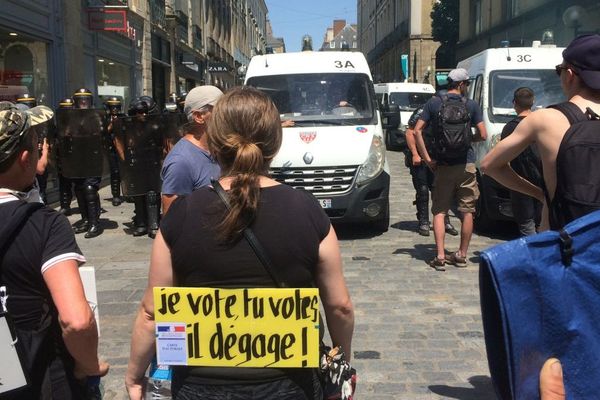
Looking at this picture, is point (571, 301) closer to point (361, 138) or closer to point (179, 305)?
point (179, 305)

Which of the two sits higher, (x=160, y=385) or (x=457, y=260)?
(x=160, y=385)

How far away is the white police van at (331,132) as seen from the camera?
7.85 m

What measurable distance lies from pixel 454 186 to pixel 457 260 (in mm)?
793

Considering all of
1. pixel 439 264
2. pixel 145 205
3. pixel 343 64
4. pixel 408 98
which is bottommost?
pixel 439 264

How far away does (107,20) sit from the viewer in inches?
555

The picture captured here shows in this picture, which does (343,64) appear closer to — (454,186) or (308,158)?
(308,158)

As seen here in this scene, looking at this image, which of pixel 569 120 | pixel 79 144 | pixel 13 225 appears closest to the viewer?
pixel 13 225

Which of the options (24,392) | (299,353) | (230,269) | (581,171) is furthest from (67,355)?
(581,171)

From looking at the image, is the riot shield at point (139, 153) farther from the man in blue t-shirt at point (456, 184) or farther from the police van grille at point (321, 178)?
the man in blue t-shirt at point (456, 184)

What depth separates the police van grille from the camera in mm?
7836

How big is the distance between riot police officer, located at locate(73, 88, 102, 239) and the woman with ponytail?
7000mm

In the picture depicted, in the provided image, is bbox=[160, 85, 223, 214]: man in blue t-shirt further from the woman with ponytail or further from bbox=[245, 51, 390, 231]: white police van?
bbox=[245, 51, 390, 231]: white police van

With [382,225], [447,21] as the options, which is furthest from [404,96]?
[447,21]

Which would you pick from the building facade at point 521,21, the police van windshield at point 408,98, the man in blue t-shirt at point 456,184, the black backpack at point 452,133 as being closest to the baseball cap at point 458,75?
the man in blue t-shirt at point 456,184
